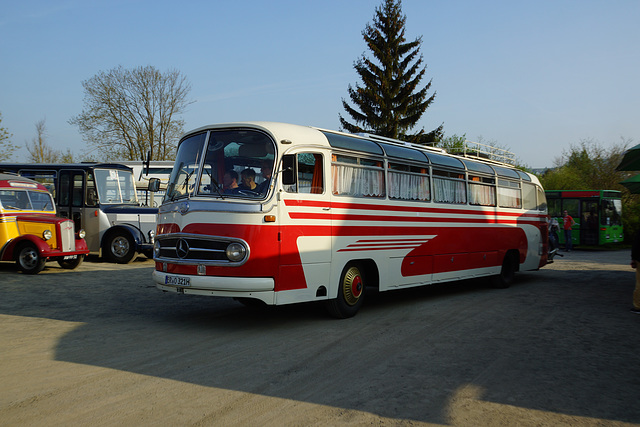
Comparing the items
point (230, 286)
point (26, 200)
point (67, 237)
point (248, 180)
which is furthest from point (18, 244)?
point (230, 286)

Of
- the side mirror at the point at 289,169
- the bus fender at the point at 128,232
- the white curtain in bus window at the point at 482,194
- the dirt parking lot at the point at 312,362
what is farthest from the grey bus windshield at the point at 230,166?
the bus fender at the point at 128,232

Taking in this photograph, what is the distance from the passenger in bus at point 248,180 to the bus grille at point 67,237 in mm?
9074

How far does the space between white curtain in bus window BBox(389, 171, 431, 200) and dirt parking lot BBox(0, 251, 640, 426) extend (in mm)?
2148

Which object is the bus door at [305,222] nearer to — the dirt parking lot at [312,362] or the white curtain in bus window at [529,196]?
the dirt parking lot at [312,362]

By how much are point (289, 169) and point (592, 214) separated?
26415 millimetres

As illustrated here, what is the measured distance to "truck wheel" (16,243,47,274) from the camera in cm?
1486

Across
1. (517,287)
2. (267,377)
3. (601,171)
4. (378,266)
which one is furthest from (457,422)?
(601,171)

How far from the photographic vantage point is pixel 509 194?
592 inches

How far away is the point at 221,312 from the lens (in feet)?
32.2

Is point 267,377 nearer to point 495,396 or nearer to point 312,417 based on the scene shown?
point 312,417

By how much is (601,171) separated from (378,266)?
3657 centimetres

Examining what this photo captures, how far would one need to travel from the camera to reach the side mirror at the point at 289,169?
8.19 meters

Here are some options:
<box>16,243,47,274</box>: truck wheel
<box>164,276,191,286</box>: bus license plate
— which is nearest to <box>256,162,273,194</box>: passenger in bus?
<box>164,276,191,286</box>: bus license plate

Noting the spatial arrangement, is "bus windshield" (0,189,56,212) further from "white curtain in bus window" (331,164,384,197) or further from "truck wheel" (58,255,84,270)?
"white curtain in bus window" (331,164,384,197)
